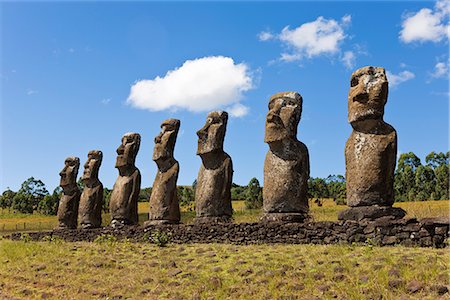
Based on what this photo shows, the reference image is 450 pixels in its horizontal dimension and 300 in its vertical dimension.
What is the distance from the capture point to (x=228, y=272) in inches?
417

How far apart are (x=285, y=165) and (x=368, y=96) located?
9.76ft

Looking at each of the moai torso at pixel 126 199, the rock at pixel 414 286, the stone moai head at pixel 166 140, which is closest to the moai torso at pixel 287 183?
the stone moai head at pixel 166 140

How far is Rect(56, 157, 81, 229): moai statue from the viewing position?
926 inches

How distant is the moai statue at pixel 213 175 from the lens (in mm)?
16300

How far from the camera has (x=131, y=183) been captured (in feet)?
66.7

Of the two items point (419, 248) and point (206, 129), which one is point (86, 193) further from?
point (419, 248)

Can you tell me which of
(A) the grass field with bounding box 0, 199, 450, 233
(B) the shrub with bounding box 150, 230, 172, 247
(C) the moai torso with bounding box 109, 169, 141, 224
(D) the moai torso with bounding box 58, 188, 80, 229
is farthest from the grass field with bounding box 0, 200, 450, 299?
(D) the moai torso with bounding box 58, 188, 80, 229

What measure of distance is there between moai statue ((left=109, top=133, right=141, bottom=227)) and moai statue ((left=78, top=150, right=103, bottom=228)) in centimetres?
185

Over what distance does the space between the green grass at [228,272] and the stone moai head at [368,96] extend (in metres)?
3.43

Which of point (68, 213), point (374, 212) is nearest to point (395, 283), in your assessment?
point (374, 212)

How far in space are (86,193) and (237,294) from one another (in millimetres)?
14592

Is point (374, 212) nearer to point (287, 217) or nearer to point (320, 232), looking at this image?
point (320, 232)

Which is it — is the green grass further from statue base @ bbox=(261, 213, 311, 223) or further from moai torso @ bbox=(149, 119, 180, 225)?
moai torso @ bbox=(149, 119, 180, 225)

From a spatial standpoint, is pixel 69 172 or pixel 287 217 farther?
pixel 69 172
